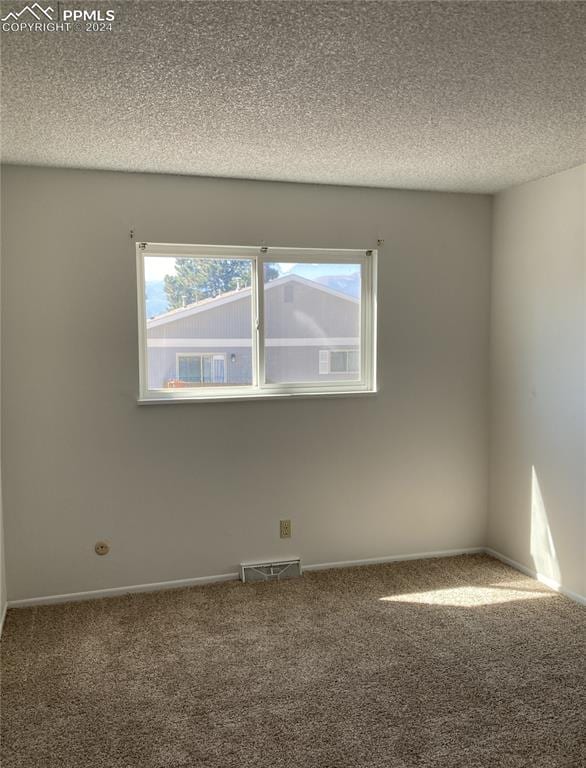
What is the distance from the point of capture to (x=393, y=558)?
3959 millimetres

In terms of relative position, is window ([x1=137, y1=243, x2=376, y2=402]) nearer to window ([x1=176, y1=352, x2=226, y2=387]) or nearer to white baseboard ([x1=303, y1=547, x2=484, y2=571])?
window ([x1=176, y1=352, x2=226, y2=387])

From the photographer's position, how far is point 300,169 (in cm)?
331

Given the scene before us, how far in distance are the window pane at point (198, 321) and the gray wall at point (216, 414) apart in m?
0.15

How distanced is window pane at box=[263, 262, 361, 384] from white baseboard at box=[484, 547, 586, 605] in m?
1.52


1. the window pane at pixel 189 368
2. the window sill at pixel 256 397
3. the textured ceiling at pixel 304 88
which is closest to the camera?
the textured ceiling at pixel 304 88

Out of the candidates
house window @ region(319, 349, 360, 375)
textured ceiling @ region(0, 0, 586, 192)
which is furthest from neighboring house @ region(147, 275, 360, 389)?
textured ceiling @ region(0, 0, 586, 192)

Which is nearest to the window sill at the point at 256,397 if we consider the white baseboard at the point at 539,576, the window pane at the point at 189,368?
the window pane at the point at 189,368

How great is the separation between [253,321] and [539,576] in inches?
91.0

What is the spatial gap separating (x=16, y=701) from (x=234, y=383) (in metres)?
1.94

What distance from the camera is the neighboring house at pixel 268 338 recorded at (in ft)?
11.7

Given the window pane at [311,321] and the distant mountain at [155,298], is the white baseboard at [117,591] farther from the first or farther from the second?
the distant mountain at [155,298]

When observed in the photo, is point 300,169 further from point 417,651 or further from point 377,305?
point 417,651

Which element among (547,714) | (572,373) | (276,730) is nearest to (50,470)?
(276,730)

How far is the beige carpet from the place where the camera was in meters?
2.13
